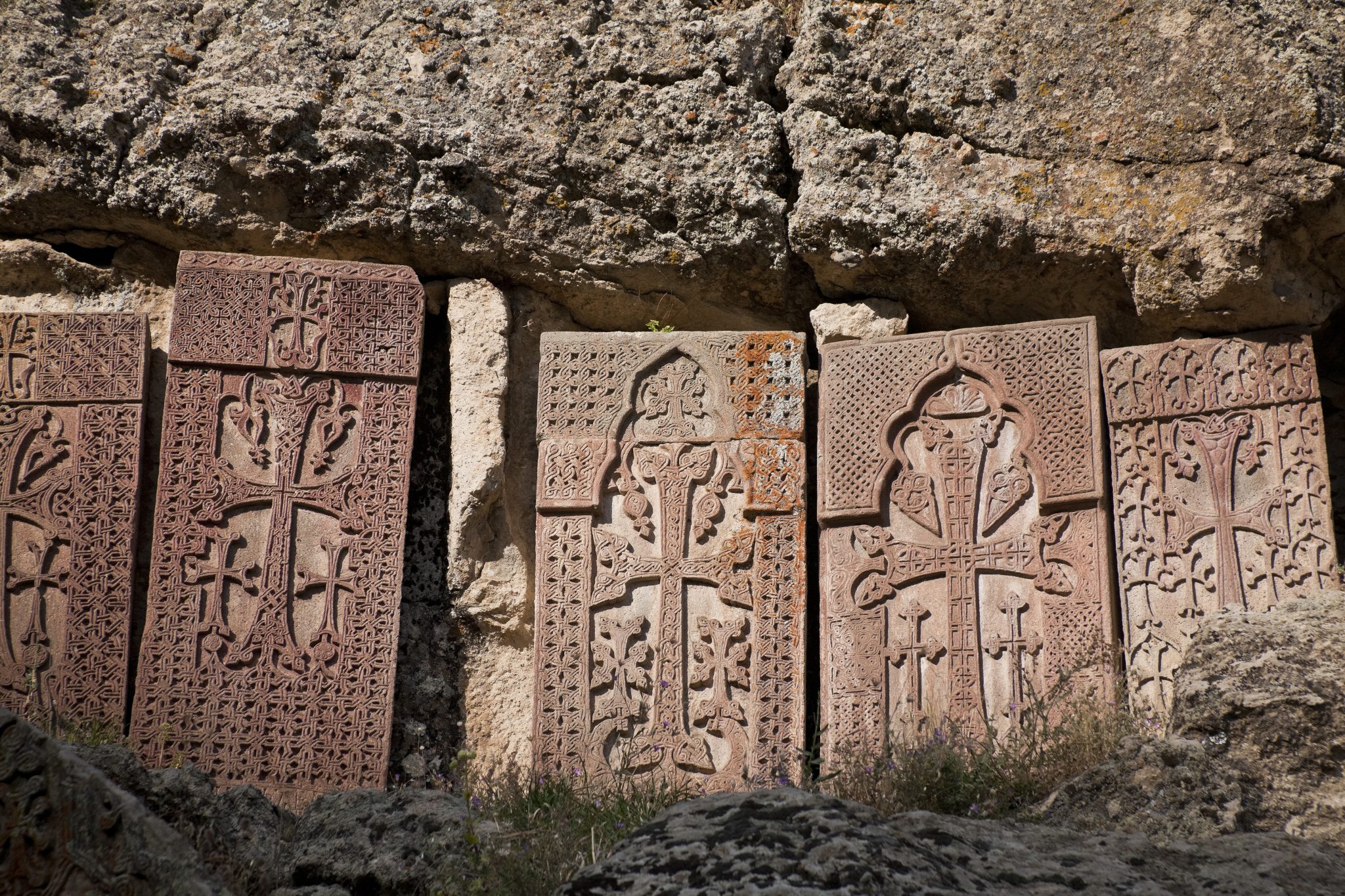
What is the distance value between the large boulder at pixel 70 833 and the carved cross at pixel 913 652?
313 centimetres

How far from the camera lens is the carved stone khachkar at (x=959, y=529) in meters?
5.10

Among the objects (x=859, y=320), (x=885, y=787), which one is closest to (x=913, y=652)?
(x=885, y=787)

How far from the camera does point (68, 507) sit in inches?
215

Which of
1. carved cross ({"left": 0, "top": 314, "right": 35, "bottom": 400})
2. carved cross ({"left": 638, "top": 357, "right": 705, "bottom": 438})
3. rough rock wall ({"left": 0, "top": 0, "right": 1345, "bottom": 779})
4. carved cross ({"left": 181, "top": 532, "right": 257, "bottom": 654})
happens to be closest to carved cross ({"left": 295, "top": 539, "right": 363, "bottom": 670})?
carved cross ({"left": 181, "top": 532, "right": 257, "bottom": 654})

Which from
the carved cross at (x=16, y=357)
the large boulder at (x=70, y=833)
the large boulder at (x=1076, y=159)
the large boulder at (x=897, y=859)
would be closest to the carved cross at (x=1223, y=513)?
the large boulder at (x=1076, y=159)

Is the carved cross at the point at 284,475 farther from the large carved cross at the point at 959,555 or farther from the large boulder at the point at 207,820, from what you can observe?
the large carved cross at the point at 959,555

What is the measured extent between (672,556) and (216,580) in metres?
1.73

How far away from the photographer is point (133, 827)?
244cm

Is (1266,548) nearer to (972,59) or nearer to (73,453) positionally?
(972,59)

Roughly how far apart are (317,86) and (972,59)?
2.73 meters

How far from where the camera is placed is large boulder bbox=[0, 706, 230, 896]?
2295 millimetres

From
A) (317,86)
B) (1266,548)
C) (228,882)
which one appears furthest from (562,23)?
(228,882)

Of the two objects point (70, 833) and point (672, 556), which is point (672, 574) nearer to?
point (672, 556)

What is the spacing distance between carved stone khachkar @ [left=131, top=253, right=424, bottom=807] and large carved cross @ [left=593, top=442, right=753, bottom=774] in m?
0.84
